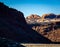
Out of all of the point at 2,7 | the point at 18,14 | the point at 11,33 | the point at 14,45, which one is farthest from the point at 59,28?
the point at 14,45

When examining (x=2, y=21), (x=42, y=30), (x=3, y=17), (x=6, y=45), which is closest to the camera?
(x=6, y=45)

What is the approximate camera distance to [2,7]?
8162 centimetres

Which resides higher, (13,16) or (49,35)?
(13,16)

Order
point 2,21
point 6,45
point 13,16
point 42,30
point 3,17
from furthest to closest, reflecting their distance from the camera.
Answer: point 42,30 → point 13,16 → point 3,17 → point 2,21 → point 6,45

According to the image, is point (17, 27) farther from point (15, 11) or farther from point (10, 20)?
point (15, 11)

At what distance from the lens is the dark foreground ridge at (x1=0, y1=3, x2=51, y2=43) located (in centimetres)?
6640

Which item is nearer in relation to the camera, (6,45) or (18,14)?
(6,45)

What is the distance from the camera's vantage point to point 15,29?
238 feet

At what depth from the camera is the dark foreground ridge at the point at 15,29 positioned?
2614 inches

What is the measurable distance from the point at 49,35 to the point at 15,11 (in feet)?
97.2

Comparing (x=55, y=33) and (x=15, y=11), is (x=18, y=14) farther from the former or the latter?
(x=55, y=33)

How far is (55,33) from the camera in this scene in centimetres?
11081

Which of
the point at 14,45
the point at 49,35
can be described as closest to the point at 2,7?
the point at 49,35

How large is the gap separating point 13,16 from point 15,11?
3343 millimetres
